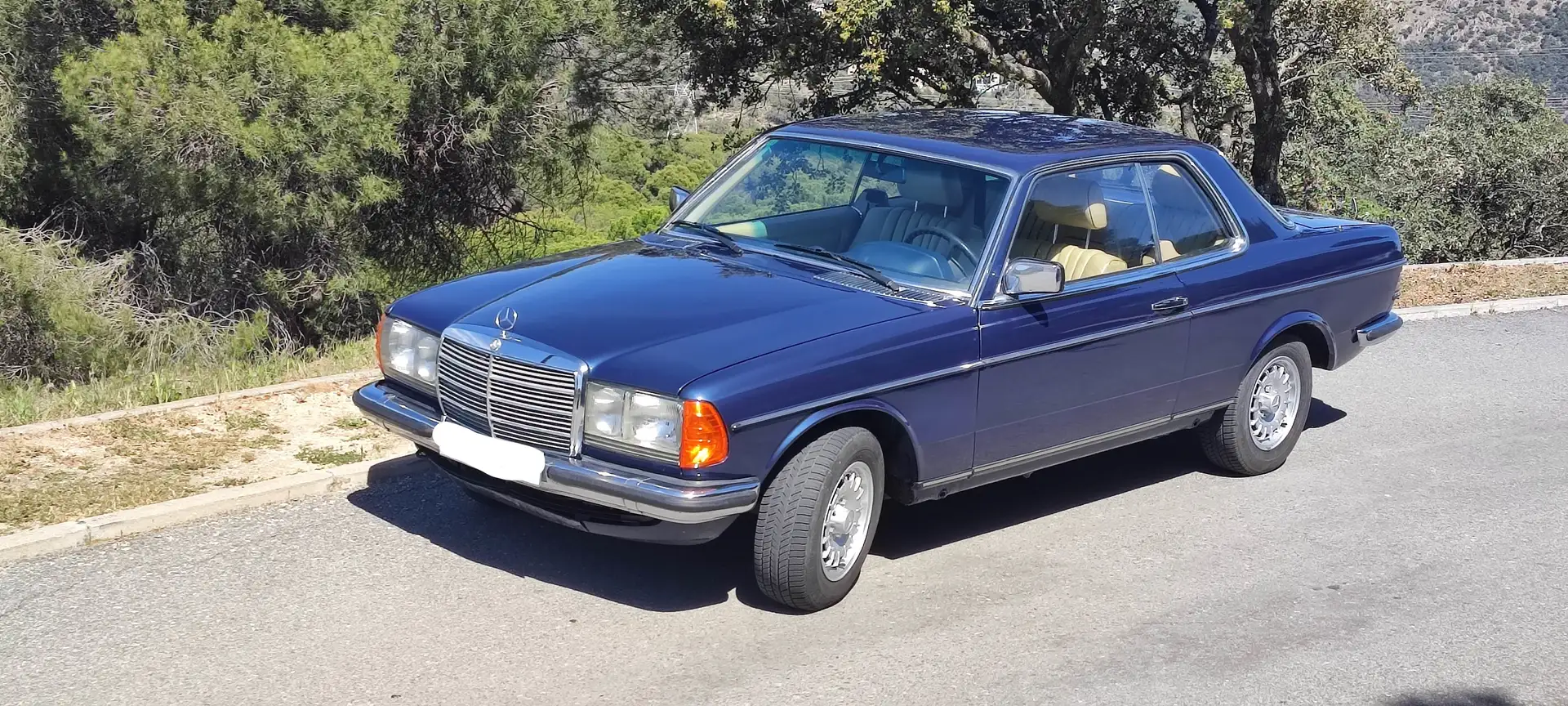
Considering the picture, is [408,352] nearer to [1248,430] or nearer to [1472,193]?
[1248,430]

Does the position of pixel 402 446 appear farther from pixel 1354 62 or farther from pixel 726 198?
pixel 1354 62

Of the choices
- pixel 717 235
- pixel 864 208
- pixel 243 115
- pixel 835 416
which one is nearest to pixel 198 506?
pixel 717 235

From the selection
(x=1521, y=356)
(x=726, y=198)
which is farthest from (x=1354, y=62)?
(x=726, y=198)

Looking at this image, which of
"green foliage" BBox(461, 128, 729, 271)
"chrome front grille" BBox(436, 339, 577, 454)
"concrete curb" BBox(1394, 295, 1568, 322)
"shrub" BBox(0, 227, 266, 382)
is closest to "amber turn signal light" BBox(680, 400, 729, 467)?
"chrome front grille" BBox(436, 339, 577, 454)

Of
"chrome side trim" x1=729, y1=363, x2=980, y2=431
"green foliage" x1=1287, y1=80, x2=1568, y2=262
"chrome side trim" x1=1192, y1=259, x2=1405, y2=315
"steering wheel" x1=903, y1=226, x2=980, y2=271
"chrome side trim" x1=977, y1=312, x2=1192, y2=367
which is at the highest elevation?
"steering wheel" x1=903, y1=226, x2=980, y2=271

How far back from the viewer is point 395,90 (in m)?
15.1

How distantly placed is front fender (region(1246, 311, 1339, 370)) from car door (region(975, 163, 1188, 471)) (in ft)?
2.09

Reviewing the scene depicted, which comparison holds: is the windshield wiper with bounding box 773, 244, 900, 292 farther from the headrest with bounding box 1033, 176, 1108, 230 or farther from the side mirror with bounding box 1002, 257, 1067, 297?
the headrest with bounding box 1033, 176, 1108, 230

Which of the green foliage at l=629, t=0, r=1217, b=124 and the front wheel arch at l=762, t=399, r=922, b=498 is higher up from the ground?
the green foliage at l=629, t=0, r=1217, b=124

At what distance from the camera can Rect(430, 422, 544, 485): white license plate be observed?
5086 millimetres

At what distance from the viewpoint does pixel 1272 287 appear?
6918 mm

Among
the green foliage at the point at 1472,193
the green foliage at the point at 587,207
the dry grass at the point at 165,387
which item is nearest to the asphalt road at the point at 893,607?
the dry grass at the point at 165,387

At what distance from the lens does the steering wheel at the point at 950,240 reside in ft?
19.1

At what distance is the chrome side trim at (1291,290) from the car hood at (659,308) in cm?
172
